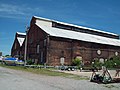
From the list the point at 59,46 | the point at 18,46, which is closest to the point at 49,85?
the point at 59,46

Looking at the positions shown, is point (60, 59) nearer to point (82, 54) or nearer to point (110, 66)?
point (82, 54)

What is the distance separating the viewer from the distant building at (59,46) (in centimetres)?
4247

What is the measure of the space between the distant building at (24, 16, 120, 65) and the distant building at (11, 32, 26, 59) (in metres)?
8.04

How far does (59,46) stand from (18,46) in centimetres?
2674

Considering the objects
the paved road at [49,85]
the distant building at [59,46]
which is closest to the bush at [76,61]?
the distant building at [59,46]

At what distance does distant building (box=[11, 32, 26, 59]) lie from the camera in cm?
6142

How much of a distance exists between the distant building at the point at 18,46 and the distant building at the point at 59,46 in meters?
8.04

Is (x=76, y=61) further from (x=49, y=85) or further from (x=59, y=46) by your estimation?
(x=49, y=85)

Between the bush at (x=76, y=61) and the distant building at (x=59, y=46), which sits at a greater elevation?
the distant building at (x=59, y=46)

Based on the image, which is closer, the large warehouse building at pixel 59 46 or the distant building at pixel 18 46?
the large warehouse building at pixel 59 46

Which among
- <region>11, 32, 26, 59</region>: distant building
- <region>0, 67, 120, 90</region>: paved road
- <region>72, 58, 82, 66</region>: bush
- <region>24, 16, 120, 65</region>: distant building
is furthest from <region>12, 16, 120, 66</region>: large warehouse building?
<region>0, 67, 120, 90</region>: paved road

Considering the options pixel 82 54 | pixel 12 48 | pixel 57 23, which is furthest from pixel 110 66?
pixel 12 48

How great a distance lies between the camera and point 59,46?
43375 mm

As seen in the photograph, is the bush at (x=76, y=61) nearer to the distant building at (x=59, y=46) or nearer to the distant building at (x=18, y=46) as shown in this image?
the distant building at (x=59, y=46)
